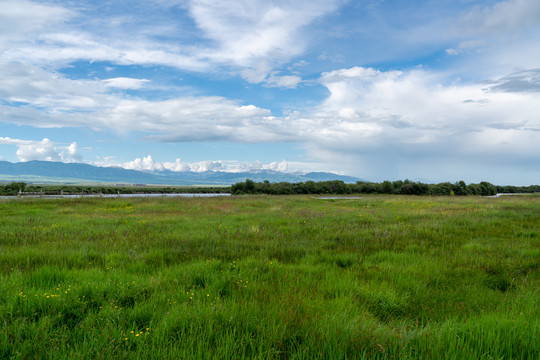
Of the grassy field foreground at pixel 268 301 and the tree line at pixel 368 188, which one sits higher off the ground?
the tree line at pixel 368 188

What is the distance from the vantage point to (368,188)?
3551 inches

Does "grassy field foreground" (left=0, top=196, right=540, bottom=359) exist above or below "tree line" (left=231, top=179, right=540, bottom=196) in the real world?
below

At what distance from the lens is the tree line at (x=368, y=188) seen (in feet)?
263

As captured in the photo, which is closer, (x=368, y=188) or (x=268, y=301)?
(x=268, y=301)

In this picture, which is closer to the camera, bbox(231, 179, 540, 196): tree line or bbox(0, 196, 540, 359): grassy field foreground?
bbox(0, 196, 540, 359): grassy field foreground

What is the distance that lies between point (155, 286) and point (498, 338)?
4963mm

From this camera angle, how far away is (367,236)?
35.6ft

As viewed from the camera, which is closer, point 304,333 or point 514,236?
point 304,333

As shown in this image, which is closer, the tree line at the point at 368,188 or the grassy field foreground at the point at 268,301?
the grassy field foreground at the point at 268,301

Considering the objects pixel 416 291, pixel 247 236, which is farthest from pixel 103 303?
pixel 247 236

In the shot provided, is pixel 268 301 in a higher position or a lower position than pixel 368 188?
lower

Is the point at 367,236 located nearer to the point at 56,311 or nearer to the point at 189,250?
the point at 189,250

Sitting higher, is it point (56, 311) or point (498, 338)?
point (498, 338)

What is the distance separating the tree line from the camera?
263 feet
